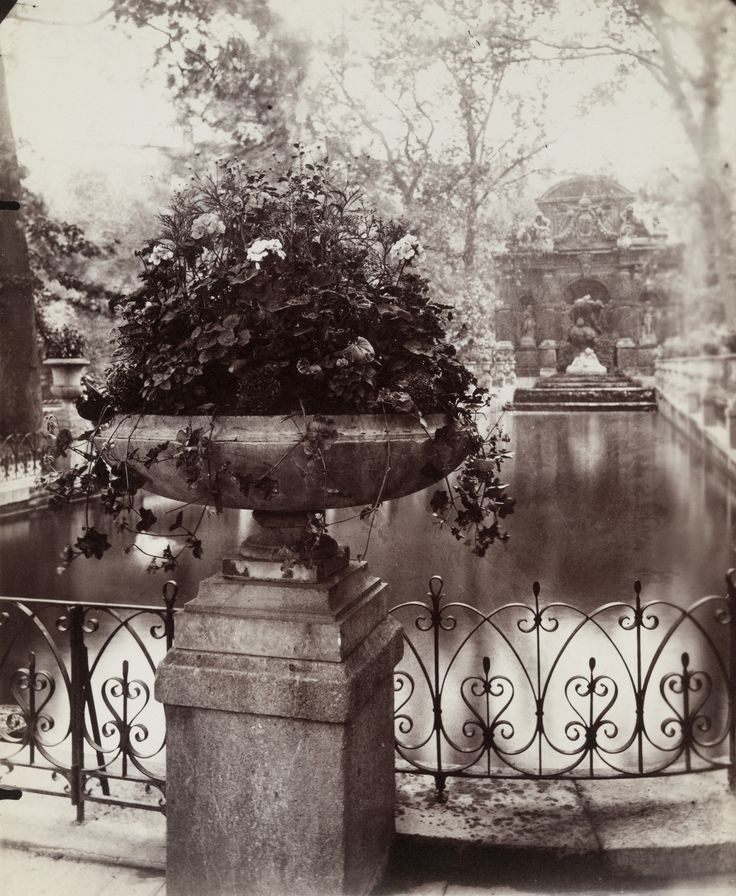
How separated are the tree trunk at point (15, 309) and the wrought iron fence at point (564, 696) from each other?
3386 millimetres

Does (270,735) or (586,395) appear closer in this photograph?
(270,735)

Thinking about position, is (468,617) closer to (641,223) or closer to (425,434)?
(641,223)

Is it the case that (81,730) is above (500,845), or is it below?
above

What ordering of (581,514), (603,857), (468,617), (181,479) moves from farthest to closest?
(581,514) < (468,617) < (603,857) < (181,479)

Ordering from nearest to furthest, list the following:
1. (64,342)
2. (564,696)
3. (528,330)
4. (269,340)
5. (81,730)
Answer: (269,340), (81,730), (564,696), (528,330), (64,342)

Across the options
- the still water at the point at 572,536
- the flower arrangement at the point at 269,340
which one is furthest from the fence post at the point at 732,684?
the still water at the point at 572,536

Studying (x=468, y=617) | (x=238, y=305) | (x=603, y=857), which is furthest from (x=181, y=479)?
(x=468, y=617)

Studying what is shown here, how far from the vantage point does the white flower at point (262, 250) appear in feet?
5.13

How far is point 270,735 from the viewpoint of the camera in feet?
5.37

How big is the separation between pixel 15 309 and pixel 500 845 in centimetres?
499

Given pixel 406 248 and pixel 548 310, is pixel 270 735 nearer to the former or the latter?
pixel 406 248

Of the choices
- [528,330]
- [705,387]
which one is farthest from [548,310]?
[705,387]

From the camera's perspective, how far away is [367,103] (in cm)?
484

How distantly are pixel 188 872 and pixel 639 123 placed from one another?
14.2ft
